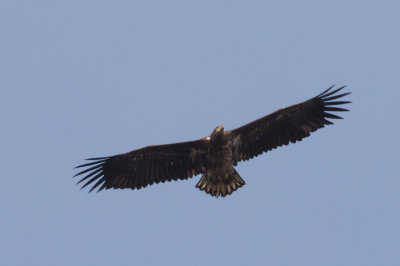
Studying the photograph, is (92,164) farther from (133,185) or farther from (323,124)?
(323,124)

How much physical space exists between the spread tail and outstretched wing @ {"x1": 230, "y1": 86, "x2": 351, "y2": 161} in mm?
498

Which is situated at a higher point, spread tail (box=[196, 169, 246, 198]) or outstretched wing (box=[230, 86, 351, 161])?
outstretched wing (box=[230, 86, 351, 161])

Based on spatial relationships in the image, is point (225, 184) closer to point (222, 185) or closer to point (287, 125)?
point (222, 185)

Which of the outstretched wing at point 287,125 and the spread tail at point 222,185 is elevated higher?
the outstretched wing at point 287,125

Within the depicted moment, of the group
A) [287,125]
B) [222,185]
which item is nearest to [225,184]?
[222,185]

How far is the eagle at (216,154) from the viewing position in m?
21.5

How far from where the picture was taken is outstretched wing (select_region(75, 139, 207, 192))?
21859 millimetres

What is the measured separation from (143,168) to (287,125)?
3.44m

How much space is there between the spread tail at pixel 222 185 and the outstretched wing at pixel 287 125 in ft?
1.63

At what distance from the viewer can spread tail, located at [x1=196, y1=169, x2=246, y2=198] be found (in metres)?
21.6

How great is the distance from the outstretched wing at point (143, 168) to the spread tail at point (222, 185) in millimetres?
378

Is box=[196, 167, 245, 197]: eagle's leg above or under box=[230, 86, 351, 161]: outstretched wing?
under

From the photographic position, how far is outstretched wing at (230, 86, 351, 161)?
21609mm

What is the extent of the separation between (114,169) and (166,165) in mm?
1209
